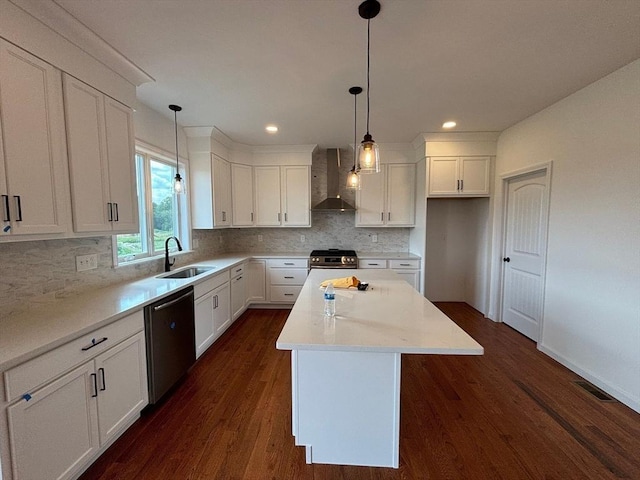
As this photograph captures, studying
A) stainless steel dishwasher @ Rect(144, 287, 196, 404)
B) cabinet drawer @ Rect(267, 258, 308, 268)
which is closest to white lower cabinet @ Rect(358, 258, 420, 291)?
cabinet drawer @ Rect(267, 258, 308, 268)

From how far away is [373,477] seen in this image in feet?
4.89

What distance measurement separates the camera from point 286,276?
4.18 meters

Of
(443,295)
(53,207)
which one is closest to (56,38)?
(53,207)

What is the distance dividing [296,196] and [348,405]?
3351 millimetres

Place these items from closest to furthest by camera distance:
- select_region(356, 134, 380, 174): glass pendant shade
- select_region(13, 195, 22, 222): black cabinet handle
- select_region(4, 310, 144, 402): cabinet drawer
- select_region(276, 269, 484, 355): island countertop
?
1. select_region(4, 310, 144, 402): cabinet drawer
2. select_region(276, 269, 484, 355): island countertop
3. select_region(13, 195, 22, 222): black cabinet handle
4. select_region(356, 134, 380, 174): glass pendant shade

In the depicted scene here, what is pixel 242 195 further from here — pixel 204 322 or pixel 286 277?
pixel 204 322

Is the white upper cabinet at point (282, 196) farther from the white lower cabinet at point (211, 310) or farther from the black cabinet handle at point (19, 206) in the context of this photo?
the black cabinet handle at point (19, 206)

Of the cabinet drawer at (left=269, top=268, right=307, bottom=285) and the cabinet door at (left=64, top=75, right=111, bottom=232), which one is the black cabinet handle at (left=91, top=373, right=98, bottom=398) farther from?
the cabinet drawer at (left=269, top=268, right=307, bottom=285)

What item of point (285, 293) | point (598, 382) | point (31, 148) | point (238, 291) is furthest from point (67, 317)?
point (598, 382)

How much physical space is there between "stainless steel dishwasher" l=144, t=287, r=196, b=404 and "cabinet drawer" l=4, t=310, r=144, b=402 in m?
0.21

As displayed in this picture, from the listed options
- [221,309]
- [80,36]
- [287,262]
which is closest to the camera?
[80,36]

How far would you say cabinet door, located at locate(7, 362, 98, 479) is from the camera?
1.15 m

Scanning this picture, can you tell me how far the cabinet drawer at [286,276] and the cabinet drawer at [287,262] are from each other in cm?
6

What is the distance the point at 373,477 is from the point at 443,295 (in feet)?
11.8
